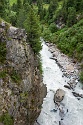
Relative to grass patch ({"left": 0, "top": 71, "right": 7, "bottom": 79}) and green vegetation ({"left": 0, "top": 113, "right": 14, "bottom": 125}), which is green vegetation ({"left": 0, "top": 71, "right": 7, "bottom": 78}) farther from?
green vegetation ({"left": 0, "top": 113, "right": 14, "bottom": 125})

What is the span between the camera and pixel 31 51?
39062 mm

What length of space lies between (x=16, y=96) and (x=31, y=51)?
8.16m

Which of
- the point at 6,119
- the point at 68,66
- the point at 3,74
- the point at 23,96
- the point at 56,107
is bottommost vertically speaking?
the point at 56,107

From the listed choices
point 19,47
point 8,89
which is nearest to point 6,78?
point 8,89

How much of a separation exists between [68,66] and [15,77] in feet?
112

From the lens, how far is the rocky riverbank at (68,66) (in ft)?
190

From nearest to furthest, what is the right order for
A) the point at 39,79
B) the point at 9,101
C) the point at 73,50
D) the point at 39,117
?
the point at 9,101 → the point at 39,79 → the point at 39,117 → the point at 73,50

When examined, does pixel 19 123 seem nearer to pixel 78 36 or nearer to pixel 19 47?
pixel 19 47

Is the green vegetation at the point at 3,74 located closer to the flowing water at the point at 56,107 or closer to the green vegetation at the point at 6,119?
the green vegetation at the point at 6,119

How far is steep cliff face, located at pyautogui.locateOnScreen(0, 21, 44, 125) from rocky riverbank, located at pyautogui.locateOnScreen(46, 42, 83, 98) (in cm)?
1955

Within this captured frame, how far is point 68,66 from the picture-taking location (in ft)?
220

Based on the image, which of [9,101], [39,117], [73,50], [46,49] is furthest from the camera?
[46,49]

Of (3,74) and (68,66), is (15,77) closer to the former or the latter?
(3,74)

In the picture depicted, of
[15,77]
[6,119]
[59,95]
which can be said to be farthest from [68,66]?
[6,119]
